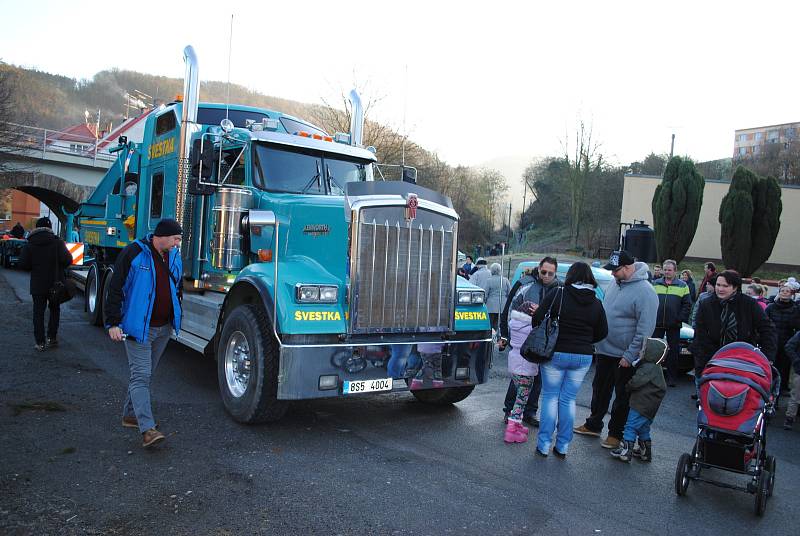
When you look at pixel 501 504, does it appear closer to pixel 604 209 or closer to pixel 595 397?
pixel 595 397

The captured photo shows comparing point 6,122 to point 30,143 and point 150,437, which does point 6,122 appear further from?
point 150,437

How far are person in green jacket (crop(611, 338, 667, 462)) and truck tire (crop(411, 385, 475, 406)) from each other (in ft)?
5.74

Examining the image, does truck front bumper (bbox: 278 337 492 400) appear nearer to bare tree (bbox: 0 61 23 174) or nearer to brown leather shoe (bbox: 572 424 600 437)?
brown leather shoe (bbox: 572 424 600 437)

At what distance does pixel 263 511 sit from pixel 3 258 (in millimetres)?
27120

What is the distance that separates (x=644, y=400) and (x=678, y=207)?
2613 cm

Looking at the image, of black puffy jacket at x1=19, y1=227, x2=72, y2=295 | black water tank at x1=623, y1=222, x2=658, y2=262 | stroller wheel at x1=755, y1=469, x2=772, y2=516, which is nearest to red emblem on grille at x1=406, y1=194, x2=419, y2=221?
stroller wheel at x1=755, y1=469, x2=772, y2=516

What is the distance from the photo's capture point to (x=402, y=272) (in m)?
6.09

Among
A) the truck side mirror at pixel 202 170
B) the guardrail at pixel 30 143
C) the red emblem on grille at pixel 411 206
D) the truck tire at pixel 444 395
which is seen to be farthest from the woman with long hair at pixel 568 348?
the guardrail at pixel 30 143

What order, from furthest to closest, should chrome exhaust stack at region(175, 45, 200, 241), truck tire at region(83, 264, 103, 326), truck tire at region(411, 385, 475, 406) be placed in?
1. truck tire at region(83, 264, 103, 326)
2. chrome exhaust stack at region(175, 45, 200, 241)
3. truck tire at region(411, 385, 475, 406)

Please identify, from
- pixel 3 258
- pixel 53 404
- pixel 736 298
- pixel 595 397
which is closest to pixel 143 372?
pixel 53 404

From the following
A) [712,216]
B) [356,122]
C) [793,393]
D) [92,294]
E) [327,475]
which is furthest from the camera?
[712,216]

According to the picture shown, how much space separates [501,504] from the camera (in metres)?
4.59

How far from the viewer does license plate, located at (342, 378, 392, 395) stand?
19.0 ft

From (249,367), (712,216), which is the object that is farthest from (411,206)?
(712,216)
